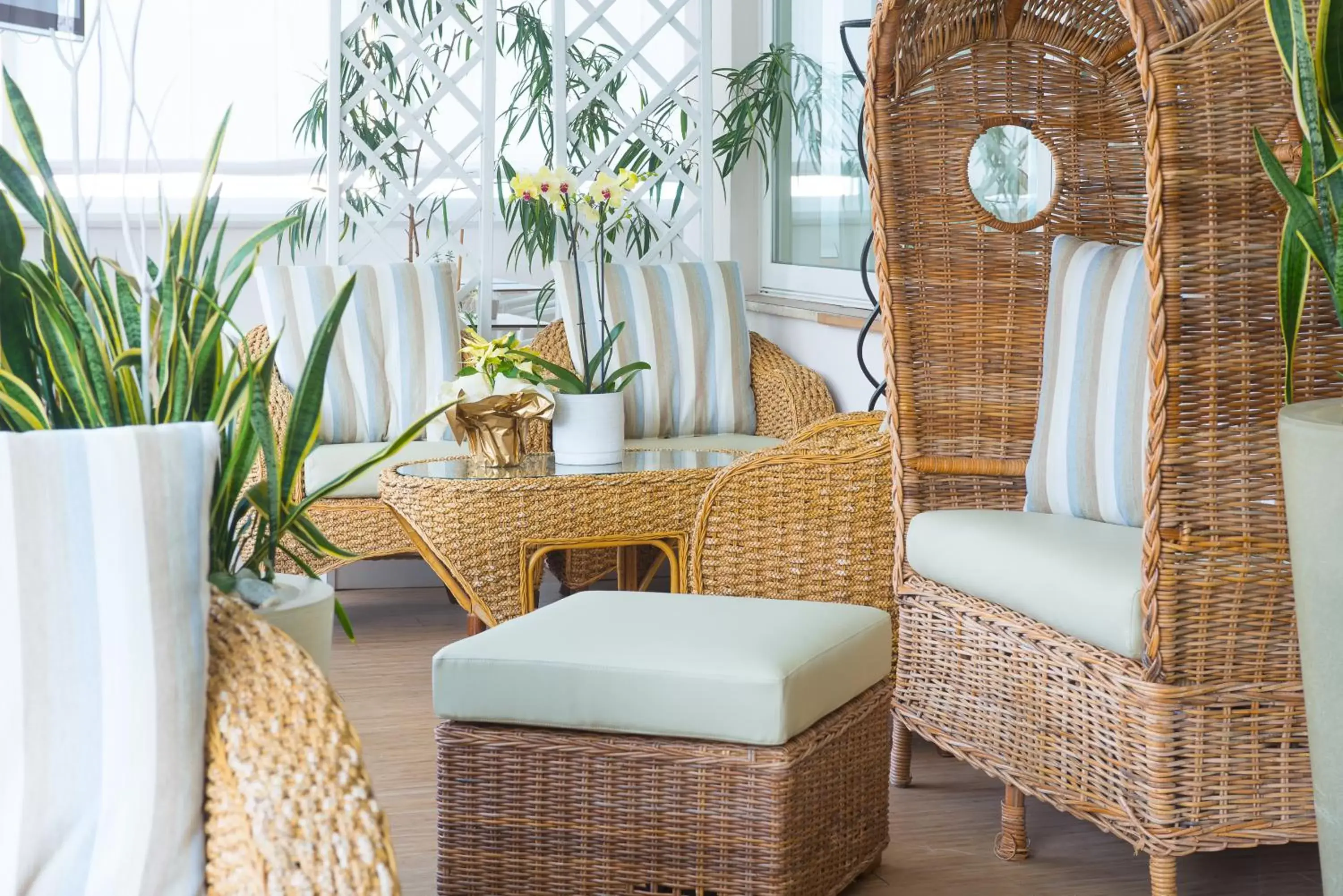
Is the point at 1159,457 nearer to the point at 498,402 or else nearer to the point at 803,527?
the point at 803,527

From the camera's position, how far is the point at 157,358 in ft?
4.47

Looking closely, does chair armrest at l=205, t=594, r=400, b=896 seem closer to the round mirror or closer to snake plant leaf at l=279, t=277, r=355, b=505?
snake plant leaf at l=279, t=277, r=355, b=505

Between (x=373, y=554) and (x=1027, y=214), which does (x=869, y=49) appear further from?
(x=373, y=554)

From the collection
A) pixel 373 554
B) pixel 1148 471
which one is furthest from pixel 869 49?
pixel 373 554

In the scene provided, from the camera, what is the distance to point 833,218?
416cm

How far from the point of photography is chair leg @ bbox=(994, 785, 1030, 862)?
87.3 inches

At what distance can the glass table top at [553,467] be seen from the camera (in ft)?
10.1

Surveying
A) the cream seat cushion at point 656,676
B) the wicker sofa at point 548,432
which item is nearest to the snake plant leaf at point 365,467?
the cream seat cushion at point 656,676

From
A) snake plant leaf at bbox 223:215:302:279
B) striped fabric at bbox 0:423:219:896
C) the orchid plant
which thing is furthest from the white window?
striped fabric at bbox 0:423:219:896

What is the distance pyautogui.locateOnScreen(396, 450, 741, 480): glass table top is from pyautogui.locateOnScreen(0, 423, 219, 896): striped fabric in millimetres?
1890

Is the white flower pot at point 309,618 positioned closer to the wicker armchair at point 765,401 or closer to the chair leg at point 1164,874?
the chair leg at point 1164,874

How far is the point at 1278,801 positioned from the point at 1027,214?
1677 millimetres

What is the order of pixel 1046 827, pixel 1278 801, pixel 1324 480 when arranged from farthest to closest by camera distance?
pixel 1046 827 < pixel 1278 801 < pixel 1324 480

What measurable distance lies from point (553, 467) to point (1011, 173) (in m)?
1.23
